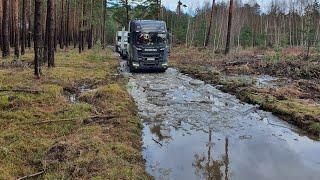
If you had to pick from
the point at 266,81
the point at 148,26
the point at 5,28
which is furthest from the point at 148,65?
the point at 5,28

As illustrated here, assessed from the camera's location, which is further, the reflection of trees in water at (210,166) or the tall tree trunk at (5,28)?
the tall tree trunk at (5,28)

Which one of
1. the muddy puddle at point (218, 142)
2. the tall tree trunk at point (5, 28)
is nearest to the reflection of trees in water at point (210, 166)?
the muddy puddle at point (218, 142)

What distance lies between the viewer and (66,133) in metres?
9.99

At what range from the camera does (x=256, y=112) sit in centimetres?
1446

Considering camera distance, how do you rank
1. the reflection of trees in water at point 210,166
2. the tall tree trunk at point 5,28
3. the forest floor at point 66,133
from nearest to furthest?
the forest floor at point 66,133 < the reflection of trees in water at point 210,166 < the tall tree trunk at point 5,28

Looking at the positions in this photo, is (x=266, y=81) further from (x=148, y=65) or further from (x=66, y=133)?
(x=66, y=133)

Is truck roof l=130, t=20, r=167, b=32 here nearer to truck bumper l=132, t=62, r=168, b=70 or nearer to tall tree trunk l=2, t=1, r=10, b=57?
truck bumper l=132, t=62, r=168, b=70

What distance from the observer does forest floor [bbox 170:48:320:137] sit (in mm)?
13555

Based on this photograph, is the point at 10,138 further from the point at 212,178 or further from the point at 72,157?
the point at 212,178

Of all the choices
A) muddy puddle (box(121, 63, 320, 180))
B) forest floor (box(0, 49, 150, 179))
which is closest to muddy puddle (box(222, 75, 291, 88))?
muddy puddle (box(121, 63, 320, 180))

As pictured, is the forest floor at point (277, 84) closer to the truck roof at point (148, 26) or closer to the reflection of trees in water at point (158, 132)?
the truck roof at point (148, 26)

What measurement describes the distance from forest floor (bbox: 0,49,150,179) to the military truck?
994cm

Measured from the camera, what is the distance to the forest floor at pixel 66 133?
765 cm

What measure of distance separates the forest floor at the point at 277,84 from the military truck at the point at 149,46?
1.85m
